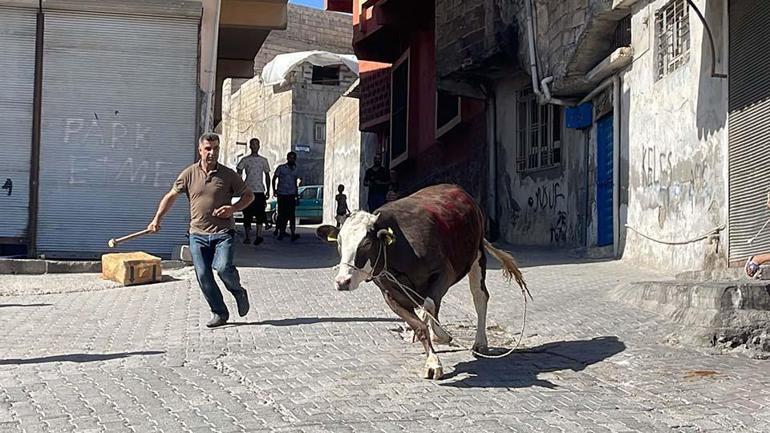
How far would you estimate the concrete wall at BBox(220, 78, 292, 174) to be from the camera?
133 ft

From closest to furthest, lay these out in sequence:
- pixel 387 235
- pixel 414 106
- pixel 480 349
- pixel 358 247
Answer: pixel 358 247
pixel 387 235
pixel 480 349
pixel 414 106

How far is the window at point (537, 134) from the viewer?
1717cm

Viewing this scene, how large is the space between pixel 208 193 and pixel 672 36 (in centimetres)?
703

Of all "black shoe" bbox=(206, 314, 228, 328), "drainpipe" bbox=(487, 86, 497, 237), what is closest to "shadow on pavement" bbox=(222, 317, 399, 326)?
"black shoe" bbox=(206, 314, 228, 328)

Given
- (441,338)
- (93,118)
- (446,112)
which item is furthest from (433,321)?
(446,112)

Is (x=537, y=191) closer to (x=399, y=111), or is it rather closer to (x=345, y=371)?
(x=399, y=111)

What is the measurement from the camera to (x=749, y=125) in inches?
388

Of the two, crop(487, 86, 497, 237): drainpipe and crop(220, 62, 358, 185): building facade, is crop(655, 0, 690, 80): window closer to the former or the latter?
crop(487, 86, 497, 237): drainpipe

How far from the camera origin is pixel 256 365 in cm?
678

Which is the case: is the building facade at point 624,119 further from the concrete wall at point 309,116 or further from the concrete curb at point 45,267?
the concrete wall at point 309,116

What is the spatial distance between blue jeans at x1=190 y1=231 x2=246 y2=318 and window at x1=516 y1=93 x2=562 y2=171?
994cm

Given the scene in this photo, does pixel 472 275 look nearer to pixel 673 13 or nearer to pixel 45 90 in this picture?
pixel 673 13

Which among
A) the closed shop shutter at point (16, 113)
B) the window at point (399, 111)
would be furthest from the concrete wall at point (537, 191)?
the closed shop shutter at point (16, 113)

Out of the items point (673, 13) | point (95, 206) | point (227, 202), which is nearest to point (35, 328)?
point (227, 202)
